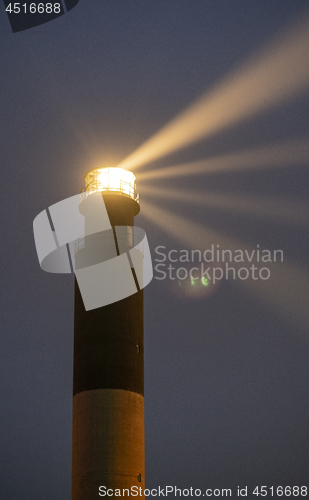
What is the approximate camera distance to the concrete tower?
72.6 ft

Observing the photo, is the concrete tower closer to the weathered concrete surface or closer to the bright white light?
the weathered concrete surface

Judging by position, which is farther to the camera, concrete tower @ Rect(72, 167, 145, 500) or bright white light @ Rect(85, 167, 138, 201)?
bright white light @ Rect(85, 167, 138, 201)

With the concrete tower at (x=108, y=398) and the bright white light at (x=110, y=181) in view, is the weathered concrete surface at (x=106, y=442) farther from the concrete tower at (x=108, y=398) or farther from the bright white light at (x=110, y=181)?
the bright white light at (x=110, y=181)

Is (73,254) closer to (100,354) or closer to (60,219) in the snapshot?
(60,219)

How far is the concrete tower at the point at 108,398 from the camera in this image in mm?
22141

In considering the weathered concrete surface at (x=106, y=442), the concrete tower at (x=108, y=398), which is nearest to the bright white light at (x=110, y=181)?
the concrete tower at (x=108, y=398)

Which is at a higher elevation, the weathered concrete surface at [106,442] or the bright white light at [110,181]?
the bright white light at [110,181]

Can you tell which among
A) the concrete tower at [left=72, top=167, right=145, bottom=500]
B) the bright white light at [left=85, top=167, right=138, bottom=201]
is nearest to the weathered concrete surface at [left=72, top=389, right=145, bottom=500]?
the concrete tower at [left=72, top=167, right=145, bottom=500]

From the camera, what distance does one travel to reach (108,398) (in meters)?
23.0

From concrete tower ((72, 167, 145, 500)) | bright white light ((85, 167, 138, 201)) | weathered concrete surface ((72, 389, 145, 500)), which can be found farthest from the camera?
bright white light ((85, 167, 138, 201))

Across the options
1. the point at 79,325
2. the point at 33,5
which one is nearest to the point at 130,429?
the point at 79,325

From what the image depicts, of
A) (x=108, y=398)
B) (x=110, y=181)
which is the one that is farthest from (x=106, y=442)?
(x=110, y=181)

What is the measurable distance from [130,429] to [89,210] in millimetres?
10341

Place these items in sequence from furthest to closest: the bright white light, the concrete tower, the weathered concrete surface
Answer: the bright white light, the concrete tower, the weathered concrete surface
